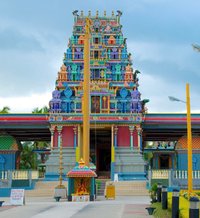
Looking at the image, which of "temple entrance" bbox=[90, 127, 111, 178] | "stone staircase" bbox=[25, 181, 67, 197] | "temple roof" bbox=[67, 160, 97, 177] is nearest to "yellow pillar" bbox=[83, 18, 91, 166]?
"temple roof" bbox=[67, 160, 97, 177]

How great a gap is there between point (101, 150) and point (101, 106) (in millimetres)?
7956

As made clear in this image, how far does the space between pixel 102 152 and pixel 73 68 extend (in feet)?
32.4

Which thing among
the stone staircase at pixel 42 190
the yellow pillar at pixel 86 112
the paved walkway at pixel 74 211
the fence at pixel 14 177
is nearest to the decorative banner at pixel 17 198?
the paved walkway at pixel 74 211

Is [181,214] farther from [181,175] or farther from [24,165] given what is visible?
[24,165]

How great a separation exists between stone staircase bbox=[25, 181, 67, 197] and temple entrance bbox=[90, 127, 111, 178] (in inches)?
347

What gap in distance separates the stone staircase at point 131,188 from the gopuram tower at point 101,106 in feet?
8.75

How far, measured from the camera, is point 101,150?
4947cm

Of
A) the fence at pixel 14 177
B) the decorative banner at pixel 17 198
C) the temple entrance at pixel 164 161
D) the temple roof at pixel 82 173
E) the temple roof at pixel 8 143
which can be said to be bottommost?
the decorative banner at pixel 17 198

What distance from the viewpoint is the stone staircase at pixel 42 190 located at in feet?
115

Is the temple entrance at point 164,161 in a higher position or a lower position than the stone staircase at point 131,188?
higher

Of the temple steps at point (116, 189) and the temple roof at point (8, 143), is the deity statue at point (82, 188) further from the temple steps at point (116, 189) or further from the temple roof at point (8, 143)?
the temple roof at point (8, 143)

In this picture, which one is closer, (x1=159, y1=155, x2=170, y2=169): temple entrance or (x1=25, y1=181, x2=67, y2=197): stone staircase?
(x1=25, y1=181, x2=67, y2=197): stone staircase

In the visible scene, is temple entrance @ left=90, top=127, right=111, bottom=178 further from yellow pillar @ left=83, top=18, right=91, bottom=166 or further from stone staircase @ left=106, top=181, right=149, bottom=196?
yellow pillar @ left=83, top=18, right=91, bottom=166

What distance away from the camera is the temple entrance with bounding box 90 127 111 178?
1845 inches
